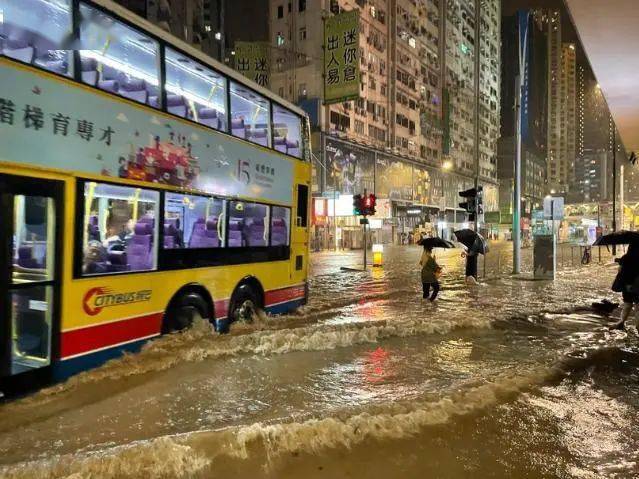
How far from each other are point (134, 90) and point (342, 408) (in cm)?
454

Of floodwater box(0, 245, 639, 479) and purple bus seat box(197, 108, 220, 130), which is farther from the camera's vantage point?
purple bus seat box(197, 108, 220, 130)

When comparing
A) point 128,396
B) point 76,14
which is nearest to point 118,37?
point 76,14

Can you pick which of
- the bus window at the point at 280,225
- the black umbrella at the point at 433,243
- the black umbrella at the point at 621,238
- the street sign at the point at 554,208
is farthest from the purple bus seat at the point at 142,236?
the street sign at the point at 554,208

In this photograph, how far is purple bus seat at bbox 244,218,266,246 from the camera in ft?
29.2

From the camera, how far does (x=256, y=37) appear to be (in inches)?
2324

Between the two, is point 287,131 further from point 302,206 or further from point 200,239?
point 200,239

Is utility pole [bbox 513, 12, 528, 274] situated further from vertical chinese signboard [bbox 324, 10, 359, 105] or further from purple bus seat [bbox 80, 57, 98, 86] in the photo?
purple bus seat [bbox 80, 57, 98, 86]

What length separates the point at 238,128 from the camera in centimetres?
848

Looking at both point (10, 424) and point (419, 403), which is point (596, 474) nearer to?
point (419, 403)

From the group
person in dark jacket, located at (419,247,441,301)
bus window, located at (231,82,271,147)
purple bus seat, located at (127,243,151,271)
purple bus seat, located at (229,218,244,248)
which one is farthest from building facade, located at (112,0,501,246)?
purple bus seat, located at (127,243,151,271)

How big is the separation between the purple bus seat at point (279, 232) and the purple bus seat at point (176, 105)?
3.05 m

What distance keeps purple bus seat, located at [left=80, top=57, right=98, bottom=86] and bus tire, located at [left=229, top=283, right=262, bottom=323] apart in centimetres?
399

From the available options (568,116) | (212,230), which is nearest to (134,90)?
(212,230)

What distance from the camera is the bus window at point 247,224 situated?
848cm
